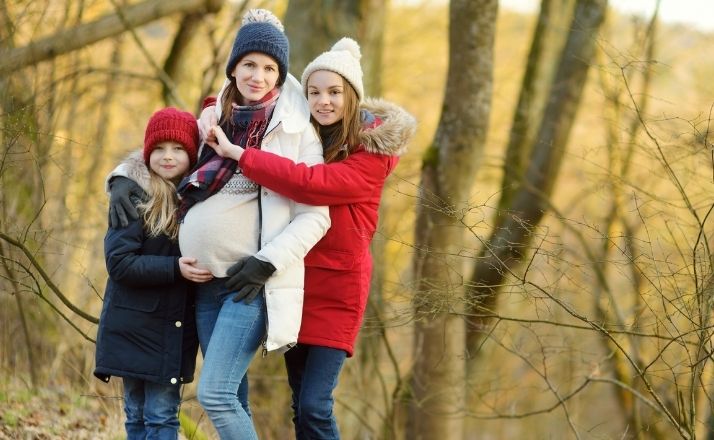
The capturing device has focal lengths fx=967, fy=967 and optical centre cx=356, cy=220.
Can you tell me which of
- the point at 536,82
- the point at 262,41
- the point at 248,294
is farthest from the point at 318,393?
the point at 536,82

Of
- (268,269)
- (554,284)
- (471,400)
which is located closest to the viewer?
(268,269)

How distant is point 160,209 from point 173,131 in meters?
0.33

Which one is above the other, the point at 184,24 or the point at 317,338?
the point at 184,24

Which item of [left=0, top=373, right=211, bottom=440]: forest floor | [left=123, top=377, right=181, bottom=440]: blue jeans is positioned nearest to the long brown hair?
[left=123, top=377, right=181, bottom=440]: blue jeans

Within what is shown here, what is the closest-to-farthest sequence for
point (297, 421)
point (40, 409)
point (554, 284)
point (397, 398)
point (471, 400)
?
1. point (297, 421)
2. point (554, 284)
3. point (40, 409)
4. point (397, 398)
5. point (471, 400)

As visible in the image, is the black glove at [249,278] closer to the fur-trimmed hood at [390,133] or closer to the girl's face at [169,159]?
the girl's face at [169,159]

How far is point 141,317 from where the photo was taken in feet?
13.2

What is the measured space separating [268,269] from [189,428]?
203cm

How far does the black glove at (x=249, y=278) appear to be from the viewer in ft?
12.3

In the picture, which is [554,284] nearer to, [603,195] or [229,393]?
[229,393]

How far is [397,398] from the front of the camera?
7535 millimetres

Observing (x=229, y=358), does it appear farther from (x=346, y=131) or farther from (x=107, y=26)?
(x=107, y=26)

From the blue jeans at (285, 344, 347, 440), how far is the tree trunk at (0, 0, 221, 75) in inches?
131

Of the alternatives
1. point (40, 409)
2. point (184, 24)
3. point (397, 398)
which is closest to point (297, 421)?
point (40, 409)
